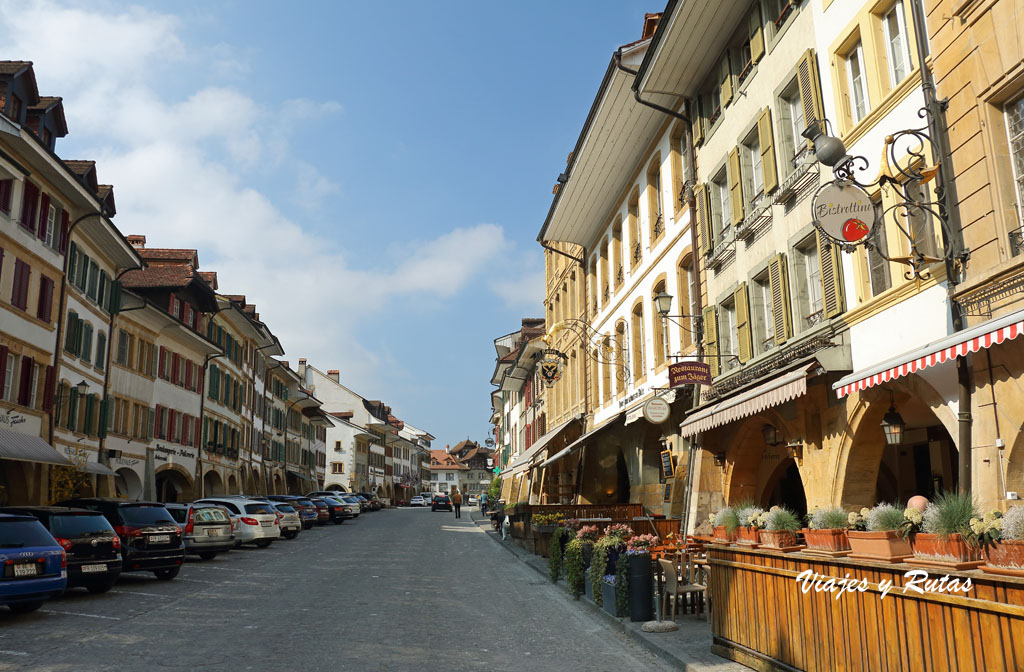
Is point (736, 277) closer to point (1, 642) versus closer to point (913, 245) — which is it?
point (913, 245)

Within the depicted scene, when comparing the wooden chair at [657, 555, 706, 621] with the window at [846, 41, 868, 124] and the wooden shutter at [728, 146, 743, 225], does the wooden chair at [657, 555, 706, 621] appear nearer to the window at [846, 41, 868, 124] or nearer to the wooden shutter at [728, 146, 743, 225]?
the window at [846, 41, 868, 124]

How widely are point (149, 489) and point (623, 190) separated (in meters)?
22.6

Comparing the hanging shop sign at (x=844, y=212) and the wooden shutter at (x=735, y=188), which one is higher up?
the wooden shutter at (x=735, y=188)

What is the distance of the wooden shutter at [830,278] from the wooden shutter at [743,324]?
8.60 ft

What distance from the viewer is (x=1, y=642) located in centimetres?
966

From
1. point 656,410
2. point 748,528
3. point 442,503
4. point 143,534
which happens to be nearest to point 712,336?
point 656,410

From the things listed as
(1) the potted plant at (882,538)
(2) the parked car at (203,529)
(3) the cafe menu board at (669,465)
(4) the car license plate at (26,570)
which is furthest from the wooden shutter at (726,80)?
(2) the parked car at (203,529)

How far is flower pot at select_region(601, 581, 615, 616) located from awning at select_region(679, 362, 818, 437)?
354 cm

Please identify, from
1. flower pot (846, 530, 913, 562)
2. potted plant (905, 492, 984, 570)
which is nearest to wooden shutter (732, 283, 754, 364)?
flower pot (846, 530, 913, 562)

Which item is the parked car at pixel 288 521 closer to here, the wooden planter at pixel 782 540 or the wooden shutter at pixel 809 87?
the wooden shutter at pixel 809 87

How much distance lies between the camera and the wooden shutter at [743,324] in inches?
635

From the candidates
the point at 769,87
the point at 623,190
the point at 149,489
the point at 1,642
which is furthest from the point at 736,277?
the point at 149,489

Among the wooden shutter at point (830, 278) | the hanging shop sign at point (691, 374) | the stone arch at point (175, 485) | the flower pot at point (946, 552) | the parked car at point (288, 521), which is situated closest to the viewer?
the flower pot at point (946, 552)

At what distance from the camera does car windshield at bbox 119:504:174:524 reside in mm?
16594
